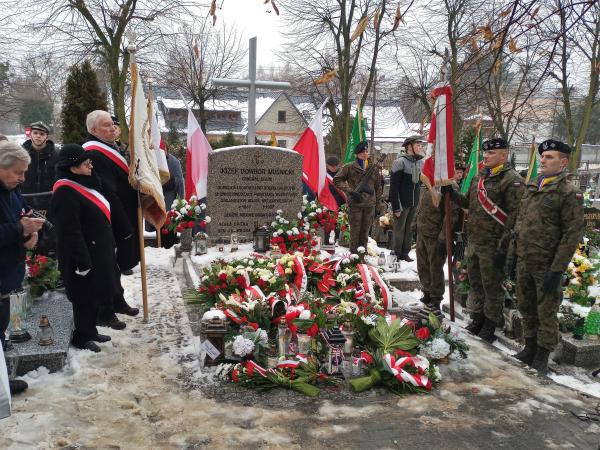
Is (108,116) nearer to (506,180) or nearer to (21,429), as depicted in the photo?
(21,429)

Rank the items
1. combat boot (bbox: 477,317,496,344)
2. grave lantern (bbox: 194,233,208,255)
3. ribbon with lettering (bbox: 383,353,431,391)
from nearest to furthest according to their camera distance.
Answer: ribbon with lettering (bbox: 383,353,431,391) < combat boot (bbox: 477,317,496,344) < grave lantern (bbox: 194,233,208,255)

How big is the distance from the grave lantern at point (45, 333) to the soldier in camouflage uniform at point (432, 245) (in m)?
3.97

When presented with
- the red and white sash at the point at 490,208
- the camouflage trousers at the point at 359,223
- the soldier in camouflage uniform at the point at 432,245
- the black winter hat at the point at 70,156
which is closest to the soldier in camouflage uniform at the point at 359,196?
the camouflage trousers at the point at 359,223

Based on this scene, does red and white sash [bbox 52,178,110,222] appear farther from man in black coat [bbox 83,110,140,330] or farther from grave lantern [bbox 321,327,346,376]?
grave lantern [bbox 321,327,346,376]

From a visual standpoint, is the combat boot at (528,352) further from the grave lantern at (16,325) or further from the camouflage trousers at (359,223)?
the grave lantern at (16,325)

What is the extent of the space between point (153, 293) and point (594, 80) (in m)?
12.6

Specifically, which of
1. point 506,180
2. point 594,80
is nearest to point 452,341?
point 506,180

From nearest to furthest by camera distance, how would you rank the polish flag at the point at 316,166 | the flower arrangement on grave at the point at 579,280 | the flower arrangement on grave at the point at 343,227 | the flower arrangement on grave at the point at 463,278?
the flower arrangement on grave at the point at 579,280, the flower arrangement on grave at the point at 463,278, the polish flag at the point at 316,166, the flower arrangement on grave at the point at 343,227

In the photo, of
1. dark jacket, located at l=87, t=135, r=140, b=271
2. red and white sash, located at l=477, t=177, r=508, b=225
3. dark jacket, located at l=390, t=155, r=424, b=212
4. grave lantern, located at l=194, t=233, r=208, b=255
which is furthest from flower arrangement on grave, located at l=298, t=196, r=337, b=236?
red and white sash, located at l=477, t=177, r=508, b=225

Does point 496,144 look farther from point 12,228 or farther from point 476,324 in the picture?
point 12,228

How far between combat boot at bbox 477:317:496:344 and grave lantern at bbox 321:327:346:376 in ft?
6.44

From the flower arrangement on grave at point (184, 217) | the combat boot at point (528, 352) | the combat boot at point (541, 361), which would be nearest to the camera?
the combat boot at point (541, 361)

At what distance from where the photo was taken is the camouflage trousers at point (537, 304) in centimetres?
438

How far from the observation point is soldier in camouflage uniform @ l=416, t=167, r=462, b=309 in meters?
5.81
